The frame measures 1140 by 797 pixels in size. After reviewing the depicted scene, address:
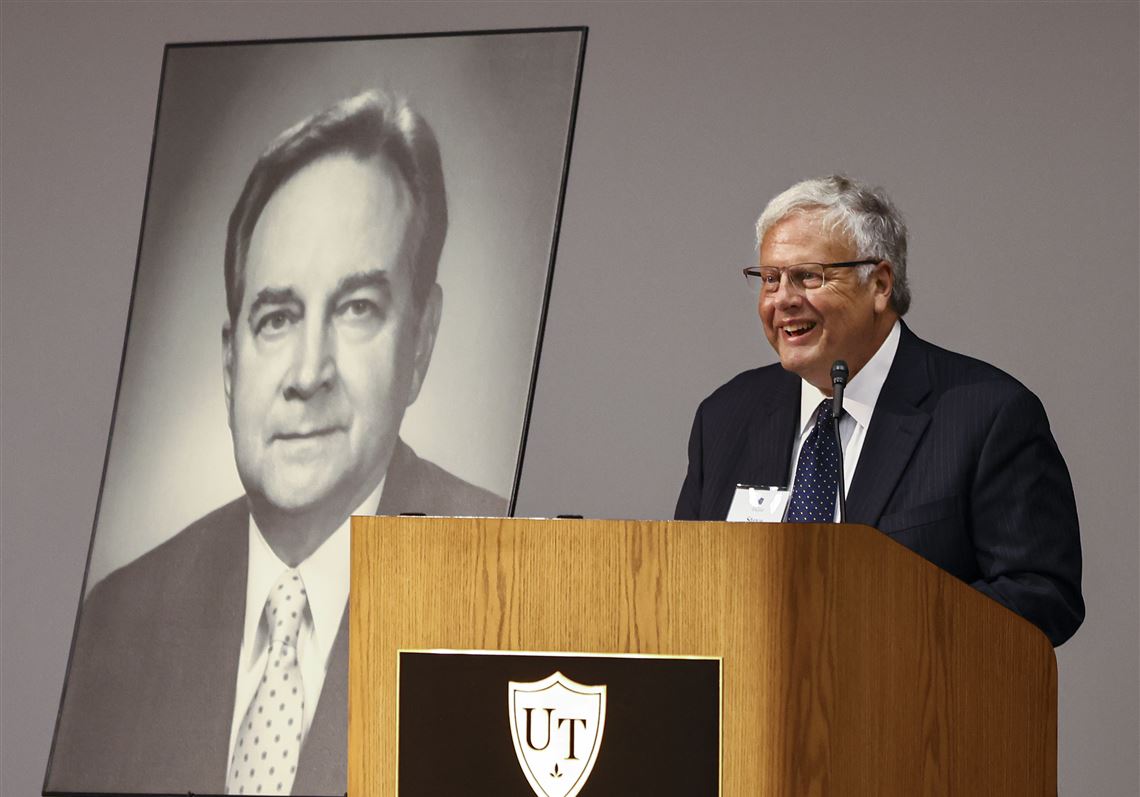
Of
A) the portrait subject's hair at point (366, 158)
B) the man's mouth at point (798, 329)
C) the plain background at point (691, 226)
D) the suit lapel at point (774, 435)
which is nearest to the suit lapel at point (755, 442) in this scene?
the suit lapel at point (774, 435)

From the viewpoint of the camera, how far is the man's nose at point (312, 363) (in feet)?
12.7

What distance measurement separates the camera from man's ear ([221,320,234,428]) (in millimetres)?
3943

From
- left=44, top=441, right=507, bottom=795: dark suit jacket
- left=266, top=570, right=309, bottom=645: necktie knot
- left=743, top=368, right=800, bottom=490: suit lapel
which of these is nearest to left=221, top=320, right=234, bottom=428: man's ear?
left=44, top=441, right=507, bottom=795: dark suit jacket

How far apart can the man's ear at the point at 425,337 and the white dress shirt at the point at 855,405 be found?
64.4 inches

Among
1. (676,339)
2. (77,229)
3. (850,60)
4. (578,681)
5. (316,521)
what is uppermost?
(850,60)

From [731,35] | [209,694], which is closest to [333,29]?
[731,35]

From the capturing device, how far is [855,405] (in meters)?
2.31

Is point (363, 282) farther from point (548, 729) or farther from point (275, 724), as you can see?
point (548, 729)

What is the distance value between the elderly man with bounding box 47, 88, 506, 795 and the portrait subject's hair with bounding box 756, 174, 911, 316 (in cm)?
162

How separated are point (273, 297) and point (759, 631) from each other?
A: 260cm

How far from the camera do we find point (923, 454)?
7.18ft

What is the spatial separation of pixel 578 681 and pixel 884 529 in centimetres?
71

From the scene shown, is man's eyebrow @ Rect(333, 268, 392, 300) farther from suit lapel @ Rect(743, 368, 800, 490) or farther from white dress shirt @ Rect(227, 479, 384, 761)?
suit lapel @ Rect(743, 368, 800, 490)

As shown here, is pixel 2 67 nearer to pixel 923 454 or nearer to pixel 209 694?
pixel 209 694
